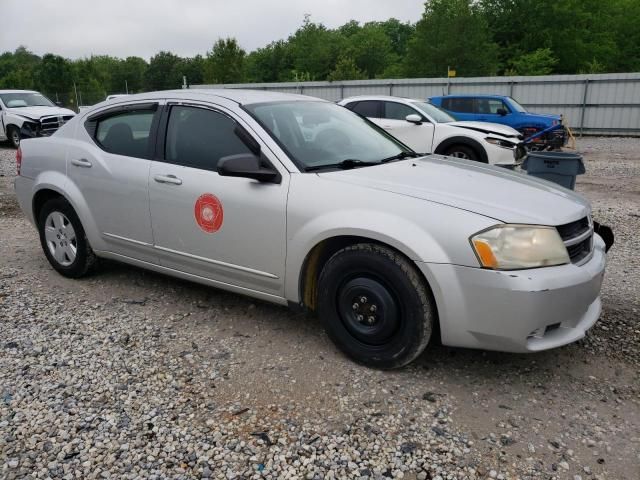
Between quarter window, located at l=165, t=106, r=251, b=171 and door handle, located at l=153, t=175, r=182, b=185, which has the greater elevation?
quarter window, located at l=165, t=106, r=251, b=171

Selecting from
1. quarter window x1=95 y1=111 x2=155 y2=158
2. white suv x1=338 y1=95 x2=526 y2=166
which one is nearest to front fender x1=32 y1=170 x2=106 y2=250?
quarter window x1=95 y1=111 x2=155 y2=158

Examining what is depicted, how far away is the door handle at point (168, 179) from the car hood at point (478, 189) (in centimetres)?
110

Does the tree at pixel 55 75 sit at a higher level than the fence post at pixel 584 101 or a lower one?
higher

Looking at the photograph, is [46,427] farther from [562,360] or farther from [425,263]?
[562,360]

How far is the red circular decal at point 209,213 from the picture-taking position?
3.56m

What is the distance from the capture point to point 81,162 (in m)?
4.37

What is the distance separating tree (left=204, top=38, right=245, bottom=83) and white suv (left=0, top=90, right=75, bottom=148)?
26592 millimetres

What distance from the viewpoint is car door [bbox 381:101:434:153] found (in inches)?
394

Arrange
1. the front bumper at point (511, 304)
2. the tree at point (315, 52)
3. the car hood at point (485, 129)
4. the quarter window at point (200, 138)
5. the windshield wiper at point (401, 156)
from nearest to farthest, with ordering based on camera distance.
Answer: the front bumper at point (511, 304) < the quarter window at point (200, 138) < the windshield wiper at point (401, 156) < the car hood at point (485, 129) < the tree at point (315, 52)

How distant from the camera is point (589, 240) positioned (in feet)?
10.6

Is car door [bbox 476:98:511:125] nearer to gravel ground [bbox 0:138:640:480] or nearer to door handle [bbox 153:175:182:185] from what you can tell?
gravel ground [bbox 0:138:640:480]

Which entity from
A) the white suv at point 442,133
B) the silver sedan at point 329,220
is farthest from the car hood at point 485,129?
the silver sedan at point 329,220

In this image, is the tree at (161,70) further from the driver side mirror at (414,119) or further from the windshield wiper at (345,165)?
the windshield wiper at (345,165)

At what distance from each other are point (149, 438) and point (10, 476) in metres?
0.60
